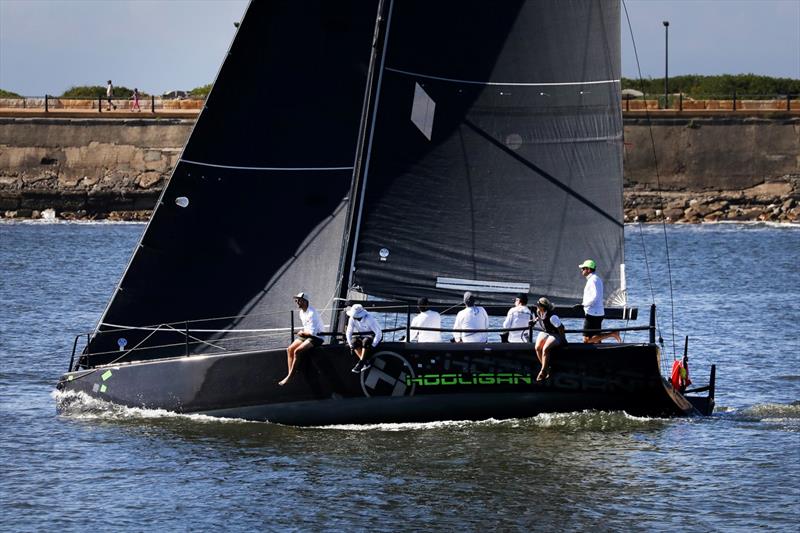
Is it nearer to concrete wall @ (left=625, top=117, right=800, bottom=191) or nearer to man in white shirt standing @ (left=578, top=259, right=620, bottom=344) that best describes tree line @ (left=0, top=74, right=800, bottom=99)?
concrete wall @ (left=625, top=117, right=800, bottom=191)

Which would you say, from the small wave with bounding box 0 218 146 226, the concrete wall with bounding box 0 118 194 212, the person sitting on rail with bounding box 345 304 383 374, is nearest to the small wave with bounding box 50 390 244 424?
the person sitting on rail with bounding box 345 304 383 374

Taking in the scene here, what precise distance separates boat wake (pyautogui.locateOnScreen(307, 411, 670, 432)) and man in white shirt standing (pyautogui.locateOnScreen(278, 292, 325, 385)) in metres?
1.32

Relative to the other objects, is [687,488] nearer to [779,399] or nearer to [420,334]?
[420,334]

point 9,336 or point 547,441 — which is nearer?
point 547,441

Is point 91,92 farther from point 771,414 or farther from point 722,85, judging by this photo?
point 771,414

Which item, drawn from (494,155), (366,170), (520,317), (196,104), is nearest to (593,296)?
(520,317)

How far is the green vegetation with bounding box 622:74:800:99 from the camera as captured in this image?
3949 inches

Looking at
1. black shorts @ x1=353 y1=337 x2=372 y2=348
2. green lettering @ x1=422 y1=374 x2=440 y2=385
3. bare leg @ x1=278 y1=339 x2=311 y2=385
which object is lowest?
green lettering @ x1=422 y1=374 x2=440 y2=385

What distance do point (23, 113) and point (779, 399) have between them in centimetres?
6489

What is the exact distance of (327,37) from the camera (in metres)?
21.1

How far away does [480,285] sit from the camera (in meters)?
20.8

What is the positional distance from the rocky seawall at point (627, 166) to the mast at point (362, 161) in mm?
58693

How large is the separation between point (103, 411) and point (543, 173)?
7194mm

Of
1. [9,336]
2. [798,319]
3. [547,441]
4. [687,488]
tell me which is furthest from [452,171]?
[798,319]
